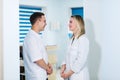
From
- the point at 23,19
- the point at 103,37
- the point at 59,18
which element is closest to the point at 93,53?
the point at 103,37

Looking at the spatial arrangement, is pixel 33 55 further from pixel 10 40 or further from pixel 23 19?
pixel 23 19

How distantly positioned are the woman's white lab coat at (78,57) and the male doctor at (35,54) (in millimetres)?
309

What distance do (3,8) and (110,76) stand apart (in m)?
2.11

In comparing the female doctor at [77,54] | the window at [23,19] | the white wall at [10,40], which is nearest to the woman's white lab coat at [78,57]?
the female doctor at [77,54]

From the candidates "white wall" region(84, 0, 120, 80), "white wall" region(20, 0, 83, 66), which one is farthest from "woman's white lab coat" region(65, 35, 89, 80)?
"white wall" region(20, 0, 83, 66)

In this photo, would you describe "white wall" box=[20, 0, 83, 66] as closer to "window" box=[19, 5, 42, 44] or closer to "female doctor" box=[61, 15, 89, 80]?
"window" box=[19, 5, 42, 44]

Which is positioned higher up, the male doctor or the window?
the window

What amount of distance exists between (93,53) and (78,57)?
3.37 ft

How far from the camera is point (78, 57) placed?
246 cm

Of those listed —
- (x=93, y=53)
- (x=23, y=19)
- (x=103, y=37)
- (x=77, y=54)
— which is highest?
(x=23, y=19)

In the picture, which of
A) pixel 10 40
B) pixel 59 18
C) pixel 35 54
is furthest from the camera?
pixel 59 18

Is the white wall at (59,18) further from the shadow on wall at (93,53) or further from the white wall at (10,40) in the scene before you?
the white wall at (10,40)

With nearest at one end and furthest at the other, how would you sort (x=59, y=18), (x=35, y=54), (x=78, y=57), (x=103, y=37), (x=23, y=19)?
1. (x=35, y=54)
2. (x=78, y=57)
3. (x=103, y=37)
4. (x=23, y=19)
5. (x=59, y=18)

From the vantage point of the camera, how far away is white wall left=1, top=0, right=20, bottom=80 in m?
2.02
